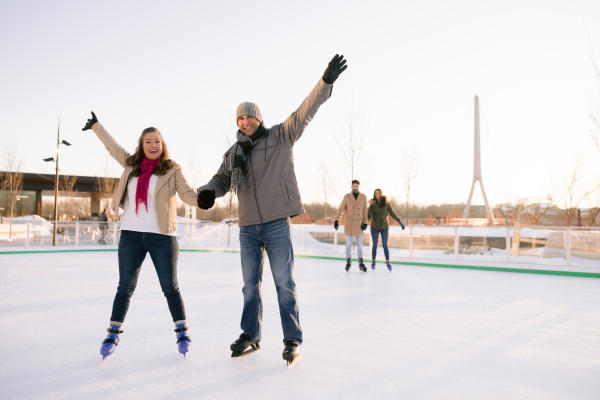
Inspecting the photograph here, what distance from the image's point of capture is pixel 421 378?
1.79 meters

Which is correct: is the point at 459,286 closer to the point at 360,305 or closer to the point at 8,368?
the point at 360,305

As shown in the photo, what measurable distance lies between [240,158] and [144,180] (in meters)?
0.55

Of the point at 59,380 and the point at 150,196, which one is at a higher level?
the point at 150,196

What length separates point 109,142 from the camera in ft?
7.78

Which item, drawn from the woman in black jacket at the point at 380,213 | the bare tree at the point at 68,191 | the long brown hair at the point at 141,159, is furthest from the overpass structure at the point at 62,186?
the long brown hair at the point at 141,159

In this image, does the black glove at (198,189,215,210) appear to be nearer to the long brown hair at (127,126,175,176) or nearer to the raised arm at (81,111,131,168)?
the long brown hair at (127,126,175,176)

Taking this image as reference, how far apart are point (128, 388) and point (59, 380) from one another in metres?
0.34

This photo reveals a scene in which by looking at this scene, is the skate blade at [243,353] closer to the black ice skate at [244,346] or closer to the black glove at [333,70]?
the black ice skate at [244,346]

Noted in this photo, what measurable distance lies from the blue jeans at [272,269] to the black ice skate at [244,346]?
0.03 meters

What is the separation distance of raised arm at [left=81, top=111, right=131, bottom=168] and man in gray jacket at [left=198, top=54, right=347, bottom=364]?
578 mm

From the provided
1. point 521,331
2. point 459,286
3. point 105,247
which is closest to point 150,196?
point 521,331

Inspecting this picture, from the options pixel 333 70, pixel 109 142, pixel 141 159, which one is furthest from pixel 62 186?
pixel 333 70

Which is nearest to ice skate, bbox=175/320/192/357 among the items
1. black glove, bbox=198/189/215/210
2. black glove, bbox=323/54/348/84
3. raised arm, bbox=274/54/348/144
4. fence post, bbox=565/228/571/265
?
black glove, bbox=198/189/215/210

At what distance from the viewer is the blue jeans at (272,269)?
2.08m
